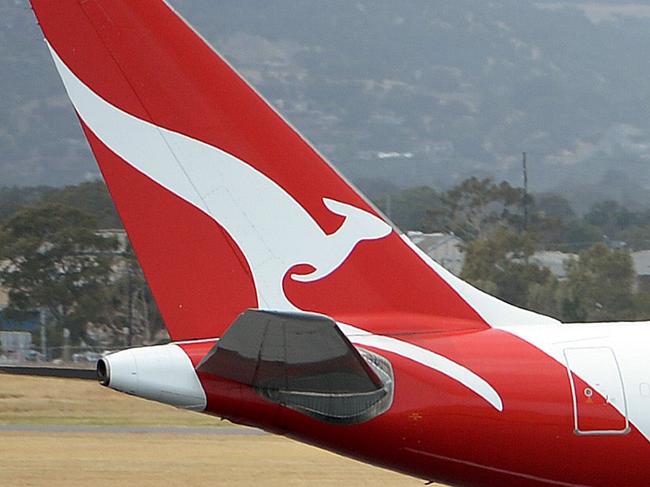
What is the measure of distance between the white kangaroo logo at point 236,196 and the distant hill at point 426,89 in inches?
2016

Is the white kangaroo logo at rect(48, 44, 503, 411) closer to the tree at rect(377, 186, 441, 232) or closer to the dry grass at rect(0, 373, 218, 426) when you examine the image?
the dry grass at rect(0, 373, 218, 426)

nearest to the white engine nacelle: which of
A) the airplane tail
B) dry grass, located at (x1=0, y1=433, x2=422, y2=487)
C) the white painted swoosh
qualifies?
the airplane tail

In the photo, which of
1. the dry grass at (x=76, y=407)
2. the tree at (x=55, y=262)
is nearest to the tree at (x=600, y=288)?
the tree at (x=55, y=262)

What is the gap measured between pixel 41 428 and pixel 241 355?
16.1 metres

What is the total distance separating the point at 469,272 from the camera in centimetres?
4550

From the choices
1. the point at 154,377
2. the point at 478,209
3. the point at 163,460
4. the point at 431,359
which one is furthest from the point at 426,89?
the point at 154,377

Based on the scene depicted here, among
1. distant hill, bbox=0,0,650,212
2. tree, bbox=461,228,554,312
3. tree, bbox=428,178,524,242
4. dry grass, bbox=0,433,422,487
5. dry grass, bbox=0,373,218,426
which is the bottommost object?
dry grass, bbox=0,433,422,487

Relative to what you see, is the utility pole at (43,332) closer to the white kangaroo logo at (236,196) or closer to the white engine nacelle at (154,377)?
the white kangaroo logo at (236,196)

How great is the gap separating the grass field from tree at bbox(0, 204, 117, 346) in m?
19.0

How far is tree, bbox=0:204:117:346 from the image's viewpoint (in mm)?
46500

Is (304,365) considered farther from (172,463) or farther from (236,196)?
(172,463)

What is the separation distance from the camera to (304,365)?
392 inches

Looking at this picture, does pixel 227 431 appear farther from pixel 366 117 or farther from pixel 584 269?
pixel 366 117

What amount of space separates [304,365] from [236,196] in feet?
5.26
